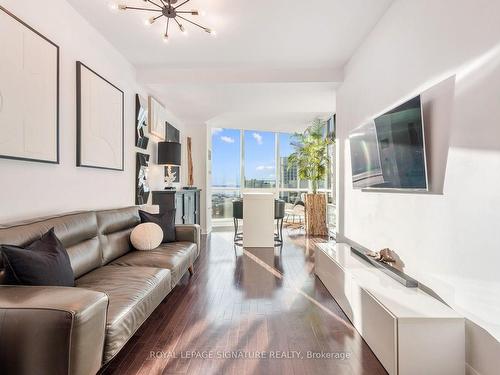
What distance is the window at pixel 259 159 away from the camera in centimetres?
839

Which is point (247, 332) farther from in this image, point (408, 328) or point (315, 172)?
point (315, 172)

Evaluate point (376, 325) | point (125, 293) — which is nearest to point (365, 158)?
point (376, 325)

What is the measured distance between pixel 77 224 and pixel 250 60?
2910 millimetres

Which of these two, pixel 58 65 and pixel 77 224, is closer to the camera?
pixel 77 224

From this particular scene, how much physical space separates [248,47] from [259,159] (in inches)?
196

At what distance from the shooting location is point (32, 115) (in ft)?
7.31

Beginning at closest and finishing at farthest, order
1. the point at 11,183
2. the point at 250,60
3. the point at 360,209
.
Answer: the point at 11,183, the point at 360,209, the point at 250,60

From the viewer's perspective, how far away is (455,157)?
5.97 ft

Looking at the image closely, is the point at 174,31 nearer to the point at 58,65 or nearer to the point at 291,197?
the point at 58,65

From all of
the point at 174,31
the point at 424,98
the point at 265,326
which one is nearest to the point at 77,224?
the point at 265,326

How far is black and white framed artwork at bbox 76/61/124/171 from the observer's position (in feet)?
9.30

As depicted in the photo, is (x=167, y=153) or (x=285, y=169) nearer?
(x=167, y=153)

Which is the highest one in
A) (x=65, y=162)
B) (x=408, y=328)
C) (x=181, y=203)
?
(x=65, y=162)

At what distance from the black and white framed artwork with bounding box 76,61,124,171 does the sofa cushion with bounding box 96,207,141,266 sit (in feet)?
1.84
